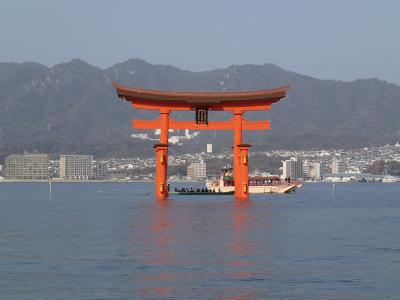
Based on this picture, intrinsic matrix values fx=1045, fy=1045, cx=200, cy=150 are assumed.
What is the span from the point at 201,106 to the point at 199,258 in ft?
153

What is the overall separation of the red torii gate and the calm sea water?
20532 mm

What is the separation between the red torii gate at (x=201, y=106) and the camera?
8362 cm

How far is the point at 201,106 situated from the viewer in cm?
8550

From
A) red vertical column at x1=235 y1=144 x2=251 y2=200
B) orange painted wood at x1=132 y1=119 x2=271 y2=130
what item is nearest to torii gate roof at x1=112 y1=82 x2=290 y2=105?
orange painted wood at x1=132 y1=119 x2=271 y2=130

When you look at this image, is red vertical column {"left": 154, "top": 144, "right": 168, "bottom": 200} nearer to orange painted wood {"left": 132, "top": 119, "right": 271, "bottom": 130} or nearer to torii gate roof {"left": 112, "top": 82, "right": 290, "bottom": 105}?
orange painted wood {"left": 132, "top": 119, "right": 271, "bottom": 130}

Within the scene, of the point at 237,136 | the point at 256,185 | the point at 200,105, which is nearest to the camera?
the point at 200,105

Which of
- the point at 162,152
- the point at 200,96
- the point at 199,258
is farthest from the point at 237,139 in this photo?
the point at 199,258

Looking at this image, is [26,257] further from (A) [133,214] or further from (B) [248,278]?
(A) [133,214]

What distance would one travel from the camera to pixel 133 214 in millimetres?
70188

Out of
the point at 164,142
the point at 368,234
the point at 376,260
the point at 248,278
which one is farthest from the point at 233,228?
the point at 164,142

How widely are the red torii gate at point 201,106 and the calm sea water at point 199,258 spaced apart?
2053cm

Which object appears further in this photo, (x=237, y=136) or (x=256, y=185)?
(x=256, y=185)

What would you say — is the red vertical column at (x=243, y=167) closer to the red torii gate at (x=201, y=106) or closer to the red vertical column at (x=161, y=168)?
the red torii gate at (x=201, y=106)

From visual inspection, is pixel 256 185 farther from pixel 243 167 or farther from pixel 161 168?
pixel 161 168
